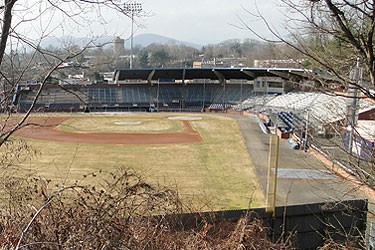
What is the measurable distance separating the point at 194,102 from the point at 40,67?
2029 inches

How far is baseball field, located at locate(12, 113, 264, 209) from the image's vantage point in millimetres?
15609

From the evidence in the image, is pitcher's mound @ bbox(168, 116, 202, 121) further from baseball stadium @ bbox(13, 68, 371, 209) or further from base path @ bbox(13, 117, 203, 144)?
base path @ bbox(13, 117, 203, 144)

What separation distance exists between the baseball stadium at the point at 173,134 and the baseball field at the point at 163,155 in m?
0.05

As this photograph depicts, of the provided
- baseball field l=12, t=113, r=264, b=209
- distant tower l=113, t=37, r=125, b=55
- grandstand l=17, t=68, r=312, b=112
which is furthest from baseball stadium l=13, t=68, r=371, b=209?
distant tower l=113, t=37, r=125, b=55

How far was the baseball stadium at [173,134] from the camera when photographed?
45.8 ft

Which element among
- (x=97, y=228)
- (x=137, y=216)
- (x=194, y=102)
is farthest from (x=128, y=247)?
(x=194, y=102)

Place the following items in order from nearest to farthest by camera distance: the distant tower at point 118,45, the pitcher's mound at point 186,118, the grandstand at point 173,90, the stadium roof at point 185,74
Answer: the distant tower at point 118,45 → the pitcher's mound at point 186,118 → the grandstand at point 173,90 → the stadium roof at point 185,74

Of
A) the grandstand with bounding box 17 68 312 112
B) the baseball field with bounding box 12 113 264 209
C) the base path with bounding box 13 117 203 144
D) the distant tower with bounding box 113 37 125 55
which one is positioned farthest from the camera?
the grandstand with bounding box 17 68 312 112

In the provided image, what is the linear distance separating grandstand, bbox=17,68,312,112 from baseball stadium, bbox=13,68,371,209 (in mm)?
164

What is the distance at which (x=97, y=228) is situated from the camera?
13.1ft

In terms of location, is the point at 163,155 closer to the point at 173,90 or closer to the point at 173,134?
the point at 173,134

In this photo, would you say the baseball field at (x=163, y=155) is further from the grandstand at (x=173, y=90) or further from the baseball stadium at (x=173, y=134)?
the grandstand at (x=173, y=90)

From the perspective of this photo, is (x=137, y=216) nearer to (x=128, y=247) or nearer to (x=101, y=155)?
(x=128, y=247)

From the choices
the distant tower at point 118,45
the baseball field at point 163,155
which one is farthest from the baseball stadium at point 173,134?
the distant tower at point 118,45
